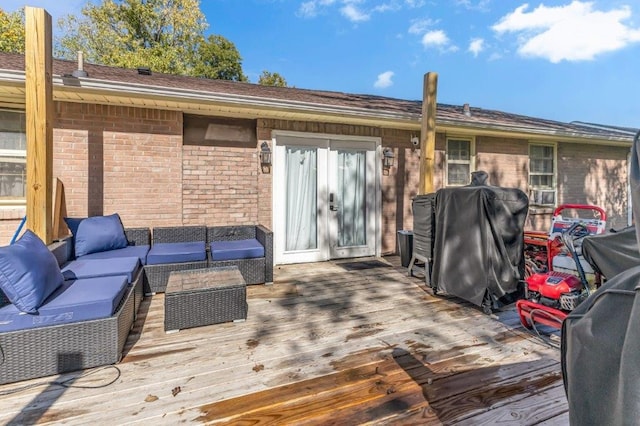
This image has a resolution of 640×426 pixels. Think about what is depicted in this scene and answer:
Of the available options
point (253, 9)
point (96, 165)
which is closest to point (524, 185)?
point (96, 165)

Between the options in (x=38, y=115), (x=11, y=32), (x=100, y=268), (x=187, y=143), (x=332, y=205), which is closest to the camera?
(x=100, y=268)

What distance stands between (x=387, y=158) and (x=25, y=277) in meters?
5.70

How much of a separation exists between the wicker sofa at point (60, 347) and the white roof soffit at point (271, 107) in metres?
2.86

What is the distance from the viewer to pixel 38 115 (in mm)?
3898

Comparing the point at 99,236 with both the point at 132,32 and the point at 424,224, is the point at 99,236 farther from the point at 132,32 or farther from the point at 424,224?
the point at 132,32

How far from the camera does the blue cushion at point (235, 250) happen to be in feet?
15.0

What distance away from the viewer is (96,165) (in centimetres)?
513

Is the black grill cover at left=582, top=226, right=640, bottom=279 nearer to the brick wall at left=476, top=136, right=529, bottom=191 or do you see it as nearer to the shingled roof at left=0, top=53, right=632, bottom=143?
the shingled roof at left=0, top=53, right=632, bottom=143

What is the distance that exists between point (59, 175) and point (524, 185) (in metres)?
9.18

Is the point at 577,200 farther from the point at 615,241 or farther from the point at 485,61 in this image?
the point at 485,61

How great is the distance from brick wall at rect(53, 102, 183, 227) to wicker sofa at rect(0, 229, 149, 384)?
8.69 ft

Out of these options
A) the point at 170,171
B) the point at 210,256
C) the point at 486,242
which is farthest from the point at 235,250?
the point at 486,242

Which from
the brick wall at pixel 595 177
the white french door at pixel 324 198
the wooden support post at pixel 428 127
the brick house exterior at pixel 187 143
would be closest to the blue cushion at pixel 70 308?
the brick house exterior at pixel 187 143

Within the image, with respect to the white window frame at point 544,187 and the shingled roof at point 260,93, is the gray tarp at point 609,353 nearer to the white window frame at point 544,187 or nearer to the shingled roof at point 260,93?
the shingled roof at point 260,93
